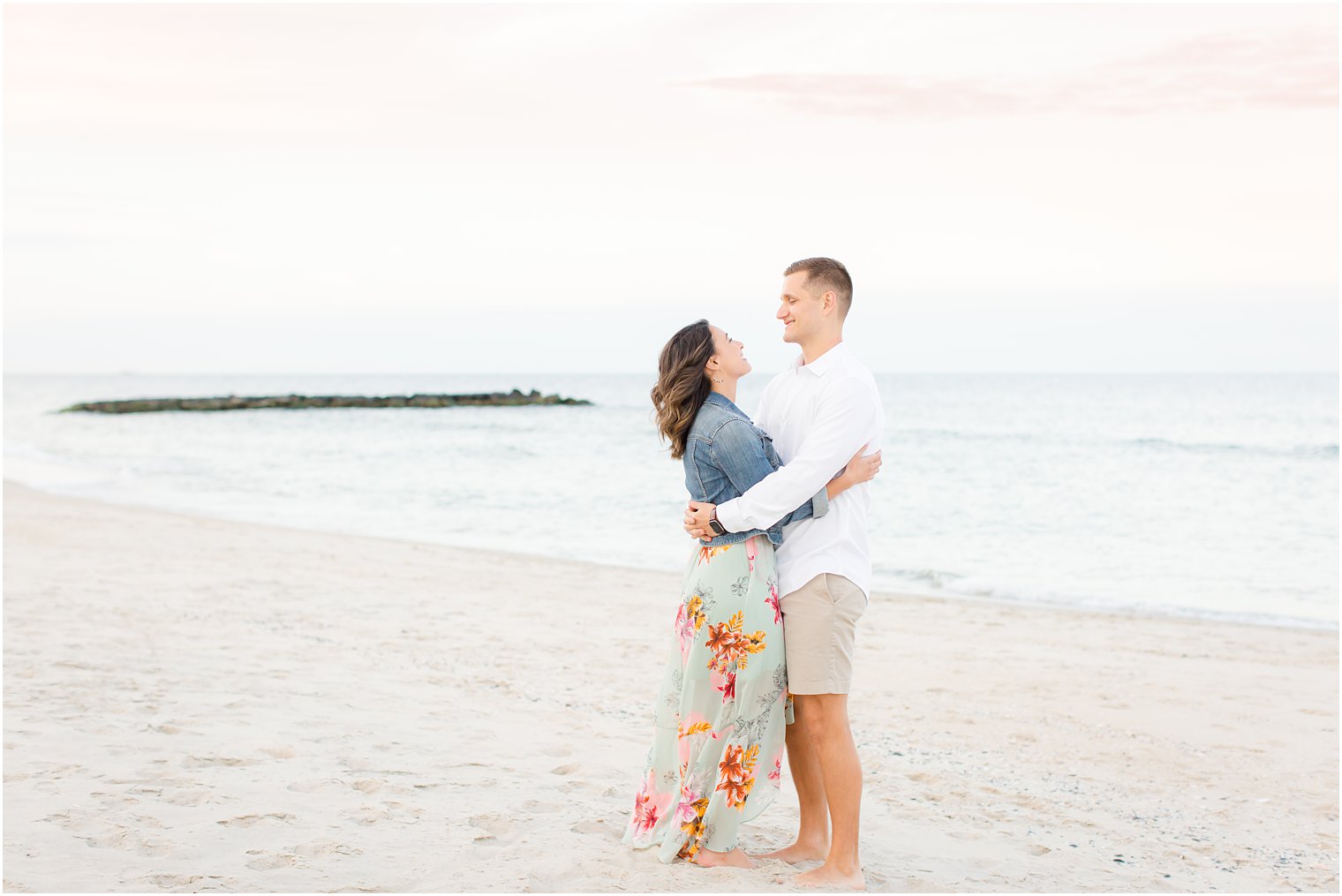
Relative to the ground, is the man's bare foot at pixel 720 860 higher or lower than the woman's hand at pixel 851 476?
lower

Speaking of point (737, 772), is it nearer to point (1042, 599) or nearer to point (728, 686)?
point (728, 686)

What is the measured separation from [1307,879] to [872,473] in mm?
2707

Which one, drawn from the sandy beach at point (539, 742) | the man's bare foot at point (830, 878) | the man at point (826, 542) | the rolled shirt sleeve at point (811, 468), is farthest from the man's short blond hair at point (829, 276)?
the sandy beach at point (539, 742)

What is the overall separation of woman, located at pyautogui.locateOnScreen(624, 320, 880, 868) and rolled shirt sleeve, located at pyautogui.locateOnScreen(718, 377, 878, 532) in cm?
12

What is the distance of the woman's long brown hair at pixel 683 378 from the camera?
11.8 ft

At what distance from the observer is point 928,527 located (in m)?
16.9

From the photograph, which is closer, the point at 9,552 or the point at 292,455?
the point at 9,552

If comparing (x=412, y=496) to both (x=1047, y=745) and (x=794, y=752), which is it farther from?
(x=794, y=752)

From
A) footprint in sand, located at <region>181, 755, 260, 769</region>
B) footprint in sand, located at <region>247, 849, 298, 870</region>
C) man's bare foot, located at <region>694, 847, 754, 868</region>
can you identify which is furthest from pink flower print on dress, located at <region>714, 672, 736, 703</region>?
footprint in sand, located at <region>181, 755, 260, 769</region>

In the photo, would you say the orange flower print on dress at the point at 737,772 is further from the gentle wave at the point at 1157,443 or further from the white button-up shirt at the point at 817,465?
the gentle wave at the point at 1157,443

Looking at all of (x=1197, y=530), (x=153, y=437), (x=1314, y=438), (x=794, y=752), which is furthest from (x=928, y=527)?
(x=153, y=437)

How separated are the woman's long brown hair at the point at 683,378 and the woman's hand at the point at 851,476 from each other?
1.70 feet

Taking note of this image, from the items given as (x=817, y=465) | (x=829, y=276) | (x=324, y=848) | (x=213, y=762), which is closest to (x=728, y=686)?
(x=817, y=465)

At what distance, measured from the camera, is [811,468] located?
11.2 ft
